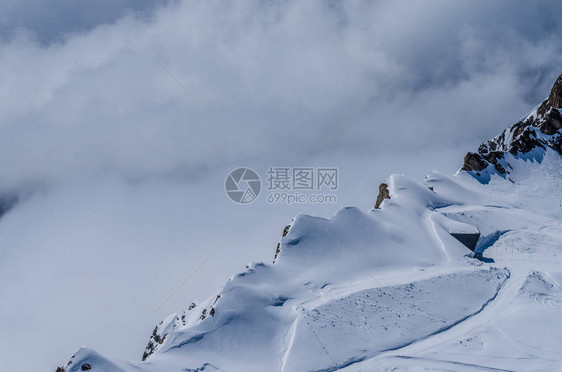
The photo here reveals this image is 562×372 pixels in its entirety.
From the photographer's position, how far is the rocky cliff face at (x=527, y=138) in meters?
68.6

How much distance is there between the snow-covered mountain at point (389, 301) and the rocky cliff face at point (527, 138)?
43.4 ft

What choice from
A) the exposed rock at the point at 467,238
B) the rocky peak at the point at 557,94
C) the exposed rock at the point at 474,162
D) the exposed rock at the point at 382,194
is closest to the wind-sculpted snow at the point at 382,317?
the exposed rock at the point at 467,238

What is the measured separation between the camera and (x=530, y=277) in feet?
132

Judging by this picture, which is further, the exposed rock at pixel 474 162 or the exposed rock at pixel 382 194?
the exposed rock at pixel 474 162

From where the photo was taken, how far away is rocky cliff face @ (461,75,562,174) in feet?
225

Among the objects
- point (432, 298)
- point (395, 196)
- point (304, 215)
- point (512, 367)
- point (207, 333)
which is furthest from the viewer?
point (395, 196)

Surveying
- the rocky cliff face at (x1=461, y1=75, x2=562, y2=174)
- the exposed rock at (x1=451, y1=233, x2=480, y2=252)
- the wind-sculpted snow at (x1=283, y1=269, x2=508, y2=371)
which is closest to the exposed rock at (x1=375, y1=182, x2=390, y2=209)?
the exposed rock at (x1=451, y1=233, x2=480, y2=252)

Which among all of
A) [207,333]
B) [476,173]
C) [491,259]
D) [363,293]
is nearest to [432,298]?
[363,293]

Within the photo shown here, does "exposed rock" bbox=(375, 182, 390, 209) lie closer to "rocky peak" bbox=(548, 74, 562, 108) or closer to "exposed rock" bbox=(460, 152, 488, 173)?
"exposed rock" bbox=(460, 152, 488, 173)

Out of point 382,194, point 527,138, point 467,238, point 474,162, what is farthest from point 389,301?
point 527,138

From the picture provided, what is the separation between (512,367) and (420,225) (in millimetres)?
22334

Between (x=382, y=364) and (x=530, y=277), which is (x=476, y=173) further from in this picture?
(x=382, y=364)

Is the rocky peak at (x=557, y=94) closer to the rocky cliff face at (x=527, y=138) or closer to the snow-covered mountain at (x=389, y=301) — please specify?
the rocky cliff face at (x=527, y=138)

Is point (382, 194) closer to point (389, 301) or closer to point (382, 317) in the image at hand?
point (389, 301)
